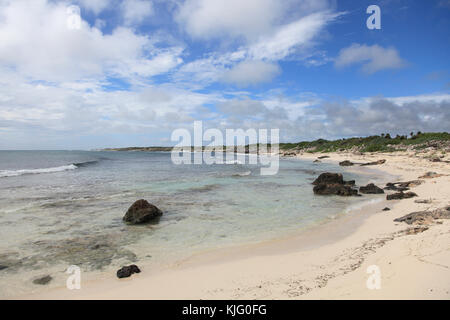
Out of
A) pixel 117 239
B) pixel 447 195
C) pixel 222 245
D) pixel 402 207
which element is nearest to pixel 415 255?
pixel 222 245

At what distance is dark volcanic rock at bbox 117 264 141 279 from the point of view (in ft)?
17.6

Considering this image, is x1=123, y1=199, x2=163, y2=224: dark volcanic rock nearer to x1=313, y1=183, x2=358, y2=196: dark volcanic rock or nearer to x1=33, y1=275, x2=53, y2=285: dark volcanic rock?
x1=33, y1=275, x2=53, y2=285: dark volcanic rock

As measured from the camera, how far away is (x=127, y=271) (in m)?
5.46

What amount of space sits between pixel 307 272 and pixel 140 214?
22.2 ft

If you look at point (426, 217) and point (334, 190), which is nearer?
point (426, 217)

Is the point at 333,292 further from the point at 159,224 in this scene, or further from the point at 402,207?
the point at 402,207

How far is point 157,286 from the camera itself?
16.3ft

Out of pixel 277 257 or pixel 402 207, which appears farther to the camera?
pixel 402 207

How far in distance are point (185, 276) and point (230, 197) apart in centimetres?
963

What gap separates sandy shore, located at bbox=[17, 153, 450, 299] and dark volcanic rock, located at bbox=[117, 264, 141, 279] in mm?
128
